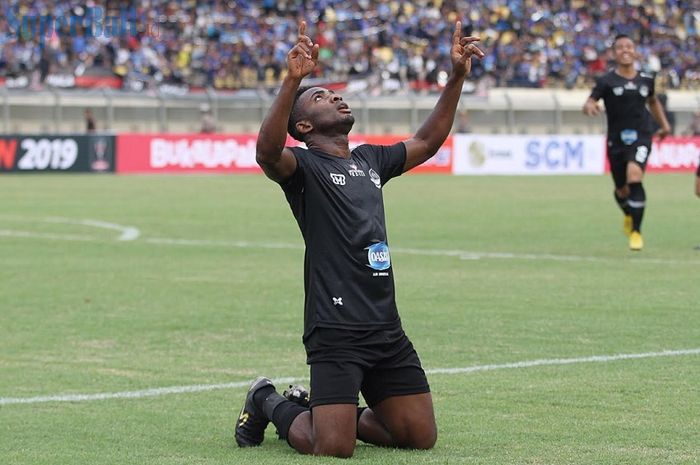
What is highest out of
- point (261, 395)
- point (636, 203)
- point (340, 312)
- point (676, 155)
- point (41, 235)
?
point (340, 312)

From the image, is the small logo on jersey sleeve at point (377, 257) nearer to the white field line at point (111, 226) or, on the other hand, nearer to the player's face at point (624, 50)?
the player's face at point (624, 50)

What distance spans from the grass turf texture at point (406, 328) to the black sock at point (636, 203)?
1.35 ft

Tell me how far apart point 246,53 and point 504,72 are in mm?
9263

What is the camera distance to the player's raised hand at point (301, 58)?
19.6 ft

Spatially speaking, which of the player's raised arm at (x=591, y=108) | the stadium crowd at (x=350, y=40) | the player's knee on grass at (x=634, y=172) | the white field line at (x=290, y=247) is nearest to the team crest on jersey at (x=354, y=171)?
the white field line at (x=290, y=247)

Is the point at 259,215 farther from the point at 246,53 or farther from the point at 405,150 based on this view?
the point at 246,53

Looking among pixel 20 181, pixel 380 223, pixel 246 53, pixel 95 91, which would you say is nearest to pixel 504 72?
pixel 246 53

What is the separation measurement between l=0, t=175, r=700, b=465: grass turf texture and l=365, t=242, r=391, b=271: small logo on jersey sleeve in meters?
0.83

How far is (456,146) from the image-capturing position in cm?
4191

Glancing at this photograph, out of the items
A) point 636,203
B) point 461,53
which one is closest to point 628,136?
point 636,203

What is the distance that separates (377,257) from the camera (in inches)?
255

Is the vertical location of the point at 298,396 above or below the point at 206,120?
above

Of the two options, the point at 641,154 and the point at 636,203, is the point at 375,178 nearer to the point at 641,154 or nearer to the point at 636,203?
the point at 636,203

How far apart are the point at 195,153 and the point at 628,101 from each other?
24877mm
